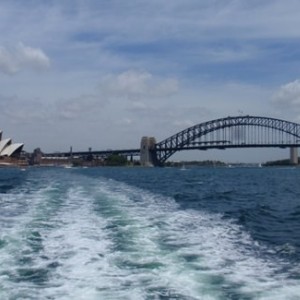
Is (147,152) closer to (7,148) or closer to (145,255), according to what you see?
(7,148)

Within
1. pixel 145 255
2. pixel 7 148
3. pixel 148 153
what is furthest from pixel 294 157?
pixel 145 255

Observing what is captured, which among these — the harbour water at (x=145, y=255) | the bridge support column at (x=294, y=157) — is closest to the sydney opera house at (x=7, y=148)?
the bridge support column at (x=294, y=157)

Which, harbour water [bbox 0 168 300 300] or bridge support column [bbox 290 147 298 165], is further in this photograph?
bridge support column [bbox 290 147 298 165]

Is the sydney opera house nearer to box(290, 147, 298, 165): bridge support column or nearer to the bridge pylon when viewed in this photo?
the bridge pylon

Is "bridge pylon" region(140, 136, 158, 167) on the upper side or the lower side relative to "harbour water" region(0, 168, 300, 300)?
upper

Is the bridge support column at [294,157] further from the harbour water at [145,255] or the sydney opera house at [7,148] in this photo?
the harbour water at [145,255]

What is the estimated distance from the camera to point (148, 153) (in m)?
151

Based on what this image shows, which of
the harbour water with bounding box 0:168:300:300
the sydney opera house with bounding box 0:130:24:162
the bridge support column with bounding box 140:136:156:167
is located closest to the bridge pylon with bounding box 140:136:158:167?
the bridge support column with bounding box 140:136:156:167

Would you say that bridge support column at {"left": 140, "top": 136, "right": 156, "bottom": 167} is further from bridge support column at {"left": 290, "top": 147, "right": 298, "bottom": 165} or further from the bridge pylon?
bridge support column at {"left": 290, "top": 147, "right": 298, "bottom": 165}

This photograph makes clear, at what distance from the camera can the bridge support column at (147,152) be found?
151 m

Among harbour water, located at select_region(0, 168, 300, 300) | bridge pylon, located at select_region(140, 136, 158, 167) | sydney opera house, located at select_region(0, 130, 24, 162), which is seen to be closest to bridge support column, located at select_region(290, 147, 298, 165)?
bridge pylon, located at select_region(140, 136, 158, 167)

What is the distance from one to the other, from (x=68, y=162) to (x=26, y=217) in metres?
166

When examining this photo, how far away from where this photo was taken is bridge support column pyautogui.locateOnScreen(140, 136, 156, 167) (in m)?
151

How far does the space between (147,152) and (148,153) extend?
61 centimetres
